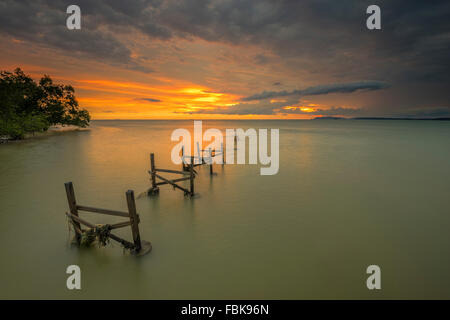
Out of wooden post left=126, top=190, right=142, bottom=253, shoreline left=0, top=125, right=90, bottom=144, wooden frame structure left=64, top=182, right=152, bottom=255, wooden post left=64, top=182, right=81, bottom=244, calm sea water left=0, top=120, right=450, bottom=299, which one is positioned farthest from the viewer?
shoreline left=0, top=125, right=90, bottom=144

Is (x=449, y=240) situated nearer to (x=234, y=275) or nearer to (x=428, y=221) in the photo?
(x=428, y=221)

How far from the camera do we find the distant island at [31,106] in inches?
1699

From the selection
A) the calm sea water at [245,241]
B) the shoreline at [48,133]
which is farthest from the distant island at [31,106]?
the calm sea water at [245,241]

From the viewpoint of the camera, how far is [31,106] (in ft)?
197

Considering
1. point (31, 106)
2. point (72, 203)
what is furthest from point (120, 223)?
point (31, 106)

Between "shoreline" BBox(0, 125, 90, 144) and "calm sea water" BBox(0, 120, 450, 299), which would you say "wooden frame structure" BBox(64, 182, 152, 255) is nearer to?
"calm sea water" BBox(0, 120, 450, 299)

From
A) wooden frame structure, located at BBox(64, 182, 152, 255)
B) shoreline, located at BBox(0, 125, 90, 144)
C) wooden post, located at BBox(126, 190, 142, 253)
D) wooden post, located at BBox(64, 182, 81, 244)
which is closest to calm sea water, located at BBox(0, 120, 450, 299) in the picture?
wooden frame structure, located at BBox(64, 182, 152, 255)

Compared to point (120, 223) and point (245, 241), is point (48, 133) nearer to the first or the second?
point (120, 223)

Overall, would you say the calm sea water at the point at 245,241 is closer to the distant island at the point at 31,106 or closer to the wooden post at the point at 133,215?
the wooden post at the point at 133,215

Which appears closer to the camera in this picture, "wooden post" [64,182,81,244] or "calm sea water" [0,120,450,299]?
"calm sea water" [0,120,450,299]

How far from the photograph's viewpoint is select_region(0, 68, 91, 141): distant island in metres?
43.2

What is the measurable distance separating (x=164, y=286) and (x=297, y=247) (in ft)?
17.6

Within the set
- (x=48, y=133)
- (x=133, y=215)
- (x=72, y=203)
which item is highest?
(x=48, y=133)
